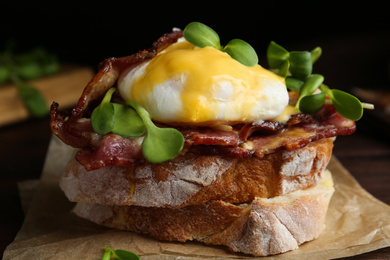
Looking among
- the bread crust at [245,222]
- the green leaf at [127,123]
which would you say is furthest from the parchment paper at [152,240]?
the green leaf at [127,123]

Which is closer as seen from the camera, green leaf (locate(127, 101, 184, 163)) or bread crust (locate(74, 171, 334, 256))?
green leaf (locate(127, 101, 184, 163))

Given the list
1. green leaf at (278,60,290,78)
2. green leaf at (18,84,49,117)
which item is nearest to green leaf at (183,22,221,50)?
green leaf at (278,60,290,78)

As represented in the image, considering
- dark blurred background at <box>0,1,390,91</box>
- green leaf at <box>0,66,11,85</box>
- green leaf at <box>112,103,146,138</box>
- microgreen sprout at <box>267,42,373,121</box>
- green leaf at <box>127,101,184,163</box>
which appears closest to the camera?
green leaf at <box>127,101,184,163</box>

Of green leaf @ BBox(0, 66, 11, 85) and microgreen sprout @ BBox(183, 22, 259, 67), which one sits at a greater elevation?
microgreen sprout @ BBox(183, 22, 259, 67)

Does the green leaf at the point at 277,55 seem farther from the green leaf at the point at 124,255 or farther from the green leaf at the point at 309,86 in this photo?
the green leaf at the point at 124,255

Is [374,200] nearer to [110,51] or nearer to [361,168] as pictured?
[361,168]

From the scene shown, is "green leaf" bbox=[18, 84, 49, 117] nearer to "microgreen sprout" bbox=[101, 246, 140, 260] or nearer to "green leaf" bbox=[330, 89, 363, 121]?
"microgreen sprout" bbox=[101, 246, 140, 260]

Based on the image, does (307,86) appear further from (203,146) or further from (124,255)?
(124,255)
